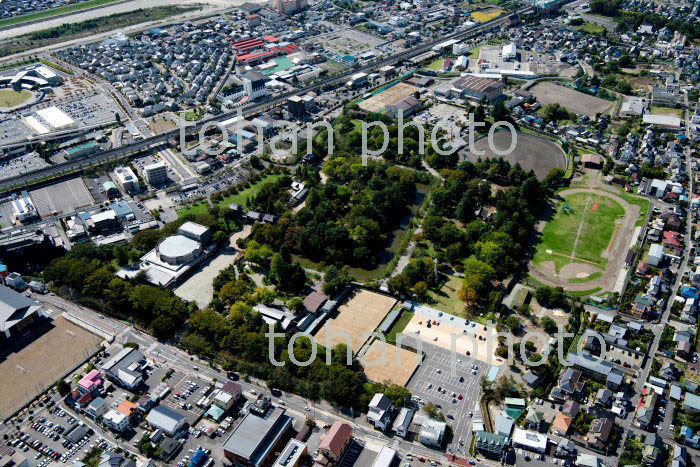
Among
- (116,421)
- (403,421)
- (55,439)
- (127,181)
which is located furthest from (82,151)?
(403,421)

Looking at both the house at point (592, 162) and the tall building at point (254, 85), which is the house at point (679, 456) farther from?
the tall building at point (254, 85)

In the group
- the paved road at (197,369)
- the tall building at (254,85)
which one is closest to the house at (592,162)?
the paved road at (197,369)

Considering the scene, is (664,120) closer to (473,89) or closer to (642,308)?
(473,89)

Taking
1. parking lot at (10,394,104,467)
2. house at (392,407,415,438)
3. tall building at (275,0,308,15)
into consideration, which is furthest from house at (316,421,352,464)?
tall building at (275,0,308,15)

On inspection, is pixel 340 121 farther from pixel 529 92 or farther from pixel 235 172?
pixel 529 92

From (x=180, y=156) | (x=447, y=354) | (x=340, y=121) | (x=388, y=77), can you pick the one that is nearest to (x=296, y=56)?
(x=388, y=77)

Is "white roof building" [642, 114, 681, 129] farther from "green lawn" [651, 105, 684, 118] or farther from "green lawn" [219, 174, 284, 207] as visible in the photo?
"green lawn" [219, 174, 284, 207]

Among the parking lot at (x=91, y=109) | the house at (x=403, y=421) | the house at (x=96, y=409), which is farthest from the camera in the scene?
the parking lot at (x=91, y=109)

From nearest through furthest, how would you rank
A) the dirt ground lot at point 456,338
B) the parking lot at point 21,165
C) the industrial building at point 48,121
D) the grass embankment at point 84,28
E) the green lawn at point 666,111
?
1. the dirt ground lot at point 456,338
2. the parking lot at point 21,165
3. the industrial building at point 48,121
4. the green lawn at point 666,111
5. the grass embankment at point 84,28
